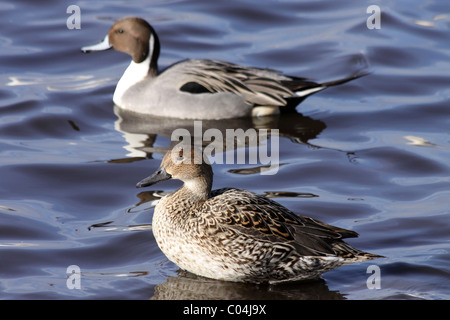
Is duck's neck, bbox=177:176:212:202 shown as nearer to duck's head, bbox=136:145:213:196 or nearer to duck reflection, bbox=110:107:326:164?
duck's head, bbox=136:145:213:196

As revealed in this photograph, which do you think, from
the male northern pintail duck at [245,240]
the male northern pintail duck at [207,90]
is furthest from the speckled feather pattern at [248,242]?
the male northern pintail duck at [207,90]

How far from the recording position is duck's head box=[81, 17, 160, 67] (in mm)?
10312

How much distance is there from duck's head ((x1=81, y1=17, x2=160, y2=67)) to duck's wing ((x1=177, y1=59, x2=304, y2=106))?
0.51 m

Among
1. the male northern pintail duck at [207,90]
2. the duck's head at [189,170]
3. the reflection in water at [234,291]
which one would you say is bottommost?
the reflection in water at [234,291]

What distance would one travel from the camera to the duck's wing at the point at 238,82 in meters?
9.88

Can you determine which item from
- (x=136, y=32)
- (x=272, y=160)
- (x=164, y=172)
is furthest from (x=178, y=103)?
(x=164, y=172)

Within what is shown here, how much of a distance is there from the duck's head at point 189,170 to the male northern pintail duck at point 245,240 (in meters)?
0.01

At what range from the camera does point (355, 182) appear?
7824 mm

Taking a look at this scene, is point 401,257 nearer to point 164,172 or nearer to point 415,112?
point 164,172

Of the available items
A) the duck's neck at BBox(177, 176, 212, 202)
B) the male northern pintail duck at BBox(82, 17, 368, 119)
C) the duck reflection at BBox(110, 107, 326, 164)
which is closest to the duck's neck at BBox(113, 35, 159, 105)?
the male northern pintail duck at BBox(82, 17, 368, 119)

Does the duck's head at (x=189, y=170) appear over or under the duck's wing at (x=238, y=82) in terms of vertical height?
under

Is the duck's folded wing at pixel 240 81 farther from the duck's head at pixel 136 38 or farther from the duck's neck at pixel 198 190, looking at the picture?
the duck's neck at pixel 198 190

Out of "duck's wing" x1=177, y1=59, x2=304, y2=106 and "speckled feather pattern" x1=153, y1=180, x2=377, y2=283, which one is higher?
"duck's wing" x1=177, y1=59, x2=304, y2=106

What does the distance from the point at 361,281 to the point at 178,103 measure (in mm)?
4375
